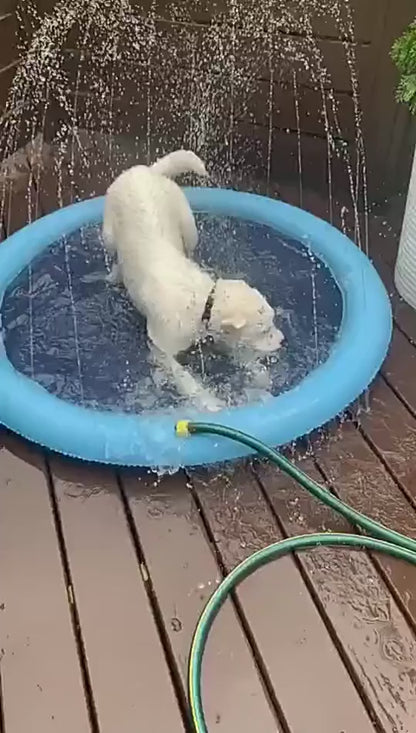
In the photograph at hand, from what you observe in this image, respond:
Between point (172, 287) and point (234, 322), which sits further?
point (172, 287)

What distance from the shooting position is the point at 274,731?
1537 millimetres

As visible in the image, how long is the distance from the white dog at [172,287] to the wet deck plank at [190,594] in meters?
0.27

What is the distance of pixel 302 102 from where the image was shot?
9.96 feet

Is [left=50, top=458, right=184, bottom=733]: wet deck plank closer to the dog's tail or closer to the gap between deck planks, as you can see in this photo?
the gap between deck planks

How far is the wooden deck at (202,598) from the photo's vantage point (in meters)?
1.58

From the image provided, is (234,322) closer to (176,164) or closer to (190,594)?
(190,594)

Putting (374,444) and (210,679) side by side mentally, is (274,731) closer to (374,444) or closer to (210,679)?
(210,679)

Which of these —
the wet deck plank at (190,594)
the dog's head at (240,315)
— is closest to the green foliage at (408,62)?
the dog's head at (240,315)

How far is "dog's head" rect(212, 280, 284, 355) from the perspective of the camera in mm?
2031

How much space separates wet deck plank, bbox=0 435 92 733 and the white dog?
0.43 m

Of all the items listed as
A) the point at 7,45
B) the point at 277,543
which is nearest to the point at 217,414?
the point at 277,543

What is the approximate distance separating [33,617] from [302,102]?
2009 millimetres

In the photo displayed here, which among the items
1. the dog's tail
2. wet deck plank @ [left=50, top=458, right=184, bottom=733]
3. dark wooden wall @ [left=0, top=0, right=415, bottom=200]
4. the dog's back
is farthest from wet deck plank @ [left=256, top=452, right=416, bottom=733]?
dark wooden wall @ [left=0, top=0, right=415, bottom=200]

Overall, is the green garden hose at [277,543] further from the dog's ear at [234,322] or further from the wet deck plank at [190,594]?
the dog's ear at [234,322]
